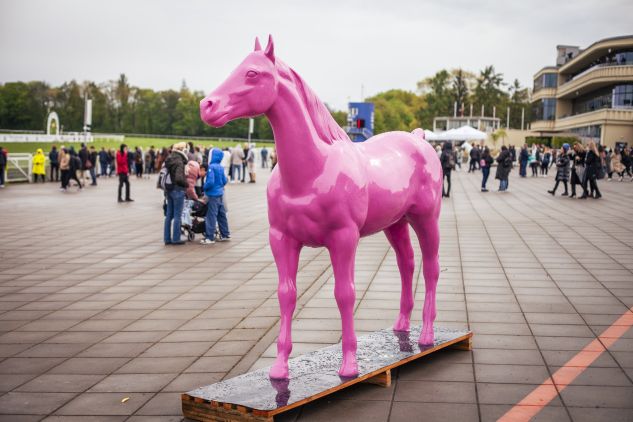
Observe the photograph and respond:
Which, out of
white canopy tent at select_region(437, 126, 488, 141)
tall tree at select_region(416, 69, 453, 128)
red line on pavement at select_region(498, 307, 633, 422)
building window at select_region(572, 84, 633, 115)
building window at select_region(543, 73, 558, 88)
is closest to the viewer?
red line on pavement at select_region(498, 307, 633, 422)

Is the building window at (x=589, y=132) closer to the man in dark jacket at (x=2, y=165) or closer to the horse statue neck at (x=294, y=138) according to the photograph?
the man in dark jacket at (x=2, y=165)

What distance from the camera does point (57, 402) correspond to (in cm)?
451

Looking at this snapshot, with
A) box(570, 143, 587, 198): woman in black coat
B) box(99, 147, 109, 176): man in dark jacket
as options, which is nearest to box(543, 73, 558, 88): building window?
box(99, 147, 109, 176): man in dark jacket

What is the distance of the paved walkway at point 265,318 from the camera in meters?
4.48

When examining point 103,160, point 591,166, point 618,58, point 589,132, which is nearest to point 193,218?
point 591,166

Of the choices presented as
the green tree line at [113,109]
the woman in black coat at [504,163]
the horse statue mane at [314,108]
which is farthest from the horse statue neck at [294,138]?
the green tree line at [113,109]

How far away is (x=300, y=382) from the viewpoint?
4391 mm

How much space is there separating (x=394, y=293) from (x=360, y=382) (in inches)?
122

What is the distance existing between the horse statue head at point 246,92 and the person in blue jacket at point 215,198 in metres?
8.02

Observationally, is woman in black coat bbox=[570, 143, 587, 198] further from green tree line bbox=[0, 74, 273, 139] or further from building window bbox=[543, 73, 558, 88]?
building window bbox=[543, 73, 558, 88]

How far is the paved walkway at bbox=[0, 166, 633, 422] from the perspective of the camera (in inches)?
176

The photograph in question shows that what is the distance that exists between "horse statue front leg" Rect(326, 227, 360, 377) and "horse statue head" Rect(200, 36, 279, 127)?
100 centimetres

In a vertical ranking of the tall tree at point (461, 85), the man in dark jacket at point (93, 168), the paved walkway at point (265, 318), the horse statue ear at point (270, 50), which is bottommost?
the paved walkway at point (265, 318)

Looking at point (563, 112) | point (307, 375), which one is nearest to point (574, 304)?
A: point (307, 375)
